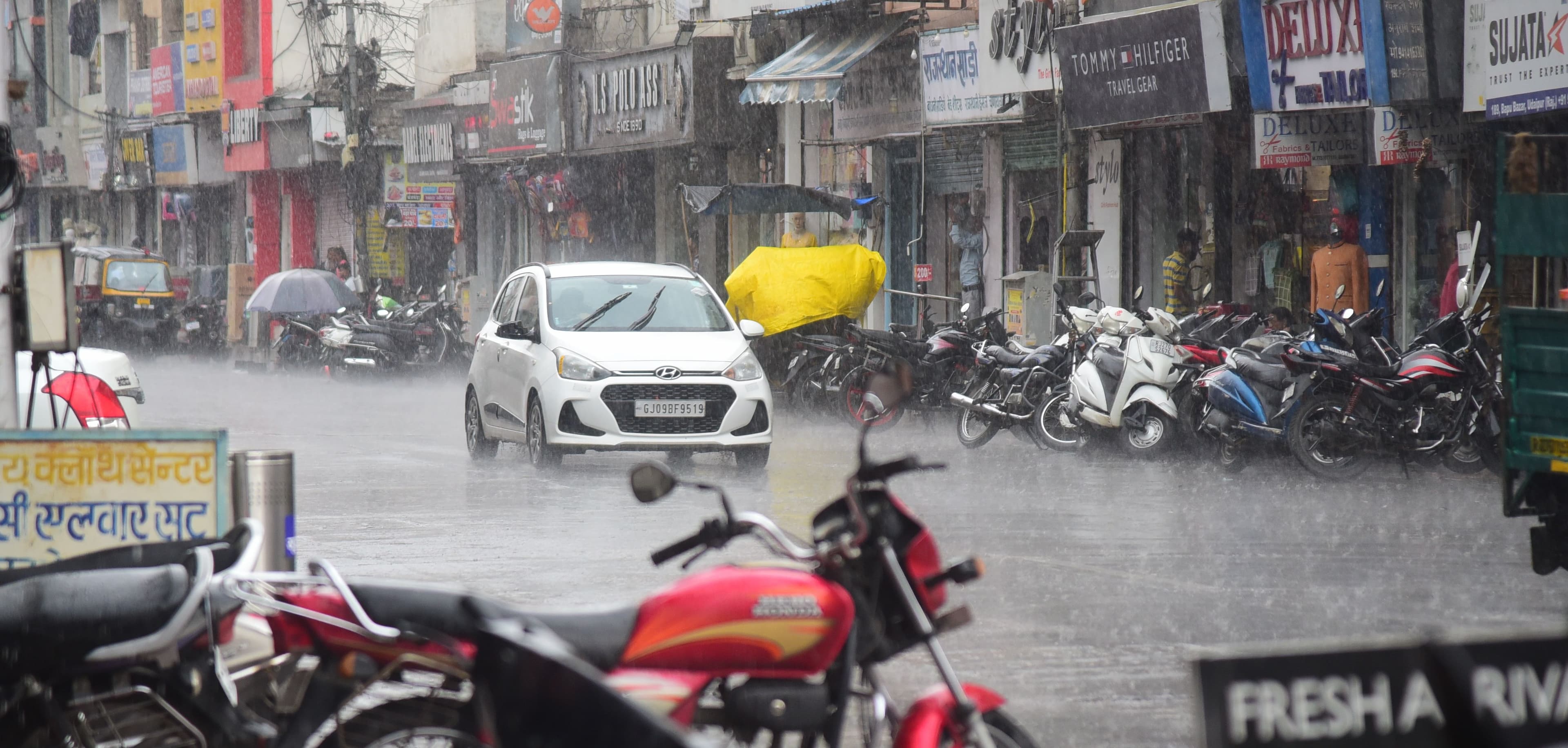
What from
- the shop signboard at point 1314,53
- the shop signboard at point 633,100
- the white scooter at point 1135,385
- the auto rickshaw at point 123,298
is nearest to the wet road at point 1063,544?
the white scooter at point 1135,385

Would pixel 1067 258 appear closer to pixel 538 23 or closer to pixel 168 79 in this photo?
pixel 538 23

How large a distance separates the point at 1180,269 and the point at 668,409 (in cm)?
790

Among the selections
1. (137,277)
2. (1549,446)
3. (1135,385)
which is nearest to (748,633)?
(1549,446)

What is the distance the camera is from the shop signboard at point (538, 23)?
111 feet

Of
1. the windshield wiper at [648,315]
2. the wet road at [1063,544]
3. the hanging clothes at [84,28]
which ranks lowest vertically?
the wet road at [1063,544]

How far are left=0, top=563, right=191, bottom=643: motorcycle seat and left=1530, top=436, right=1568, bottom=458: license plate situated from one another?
228 inches

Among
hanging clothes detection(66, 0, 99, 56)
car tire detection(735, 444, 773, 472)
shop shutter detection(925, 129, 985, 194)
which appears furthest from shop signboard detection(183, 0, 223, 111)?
car tire detection(735, 444, 773, 472)

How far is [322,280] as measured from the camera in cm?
3077

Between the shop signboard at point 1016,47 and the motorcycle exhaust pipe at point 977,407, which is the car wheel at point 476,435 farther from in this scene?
the shop signboard at point 1016,47

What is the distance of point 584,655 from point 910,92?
70.5 feet

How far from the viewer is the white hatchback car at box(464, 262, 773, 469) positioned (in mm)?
13992

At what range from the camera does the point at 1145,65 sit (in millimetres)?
18938

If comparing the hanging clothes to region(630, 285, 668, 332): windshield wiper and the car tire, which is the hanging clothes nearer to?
A: region(630, 285, 668, 332): windshield wiper

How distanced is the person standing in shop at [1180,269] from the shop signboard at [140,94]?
38630mm
